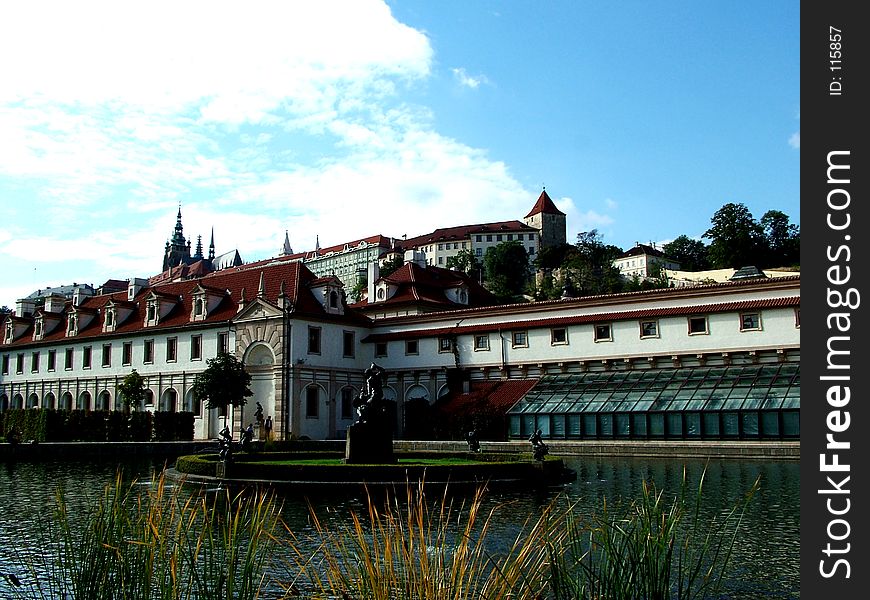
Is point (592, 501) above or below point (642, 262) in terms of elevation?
below

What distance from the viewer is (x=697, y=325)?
148 ft

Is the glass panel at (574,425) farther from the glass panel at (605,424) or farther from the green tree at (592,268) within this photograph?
the green tree at (592,268)

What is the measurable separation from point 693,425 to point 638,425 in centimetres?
286

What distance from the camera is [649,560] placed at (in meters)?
6.04

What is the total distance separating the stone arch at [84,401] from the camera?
6456cm

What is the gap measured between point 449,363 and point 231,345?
14.8 m

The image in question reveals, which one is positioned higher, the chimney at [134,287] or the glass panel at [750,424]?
the chimney at [134,287]

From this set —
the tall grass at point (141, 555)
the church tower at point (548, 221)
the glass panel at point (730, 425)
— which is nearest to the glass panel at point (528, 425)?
the glass panel at point (730, 425)

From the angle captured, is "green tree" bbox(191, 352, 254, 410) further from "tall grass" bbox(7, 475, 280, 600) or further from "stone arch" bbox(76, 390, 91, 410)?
"tall grass" bbox(7, 475, 280, 600)

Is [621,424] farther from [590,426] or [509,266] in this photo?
[509,266]

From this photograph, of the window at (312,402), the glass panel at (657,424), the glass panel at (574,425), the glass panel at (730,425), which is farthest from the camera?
the window at (312,402)

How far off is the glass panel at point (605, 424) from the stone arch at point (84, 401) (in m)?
41.5

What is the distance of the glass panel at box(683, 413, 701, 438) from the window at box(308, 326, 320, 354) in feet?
81.3

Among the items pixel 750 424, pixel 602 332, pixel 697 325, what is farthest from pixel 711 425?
pixel 602 332
